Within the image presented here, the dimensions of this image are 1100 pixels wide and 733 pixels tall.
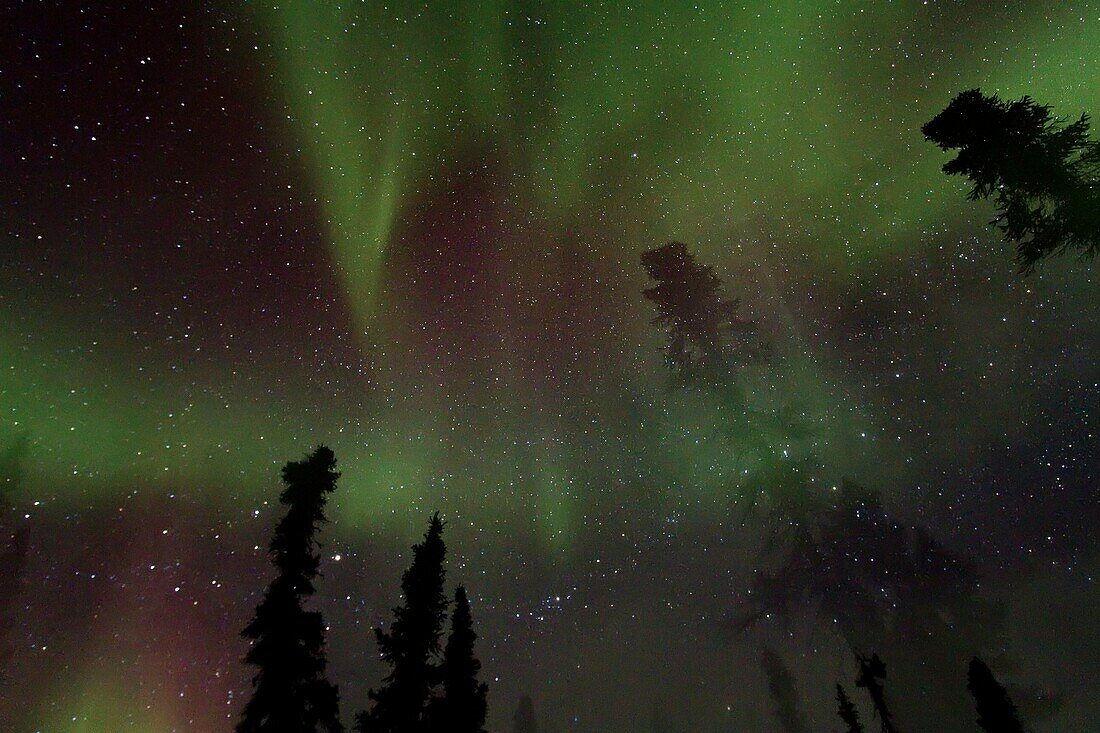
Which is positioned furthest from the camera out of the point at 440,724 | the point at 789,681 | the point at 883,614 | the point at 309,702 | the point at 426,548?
the point at 789,681

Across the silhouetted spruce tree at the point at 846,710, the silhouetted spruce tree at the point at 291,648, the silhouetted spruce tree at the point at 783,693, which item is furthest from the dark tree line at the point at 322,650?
the silhouetted spruce tree at the point at 783,693

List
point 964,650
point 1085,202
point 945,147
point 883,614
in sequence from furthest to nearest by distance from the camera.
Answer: point 964,650 → point 883,614 → point 945,147 → point 1085,202

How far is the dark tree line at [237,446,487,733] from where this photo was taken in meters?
11.4

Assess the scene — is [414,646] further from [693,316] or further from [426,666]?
[693,316]

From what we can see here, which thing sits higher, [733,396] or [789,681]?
[733,396]

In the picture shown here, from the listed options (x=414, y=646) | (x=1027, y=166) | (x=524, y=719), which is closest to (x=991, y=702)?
(x=1027, y=166)

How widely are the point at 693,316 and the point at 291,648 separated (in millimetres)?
25145

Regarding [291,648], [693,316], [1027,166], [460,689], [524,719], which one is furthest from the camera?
[524,719]

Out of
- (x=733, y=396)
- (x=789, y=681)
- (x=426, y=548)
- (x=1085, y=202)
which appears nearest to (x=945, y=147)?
(x=1085, y=202)

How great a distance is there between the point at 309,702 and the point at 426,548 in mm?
4393

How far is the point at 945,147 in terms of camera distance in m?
9.86

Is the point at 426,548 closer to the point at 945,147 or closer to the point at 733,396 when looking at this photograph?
the point at 945,147

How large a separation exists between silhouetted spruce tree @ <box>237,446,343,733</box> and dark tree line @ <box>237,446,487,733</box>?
0.02 m

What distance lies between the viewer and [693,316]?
30.4 metres
